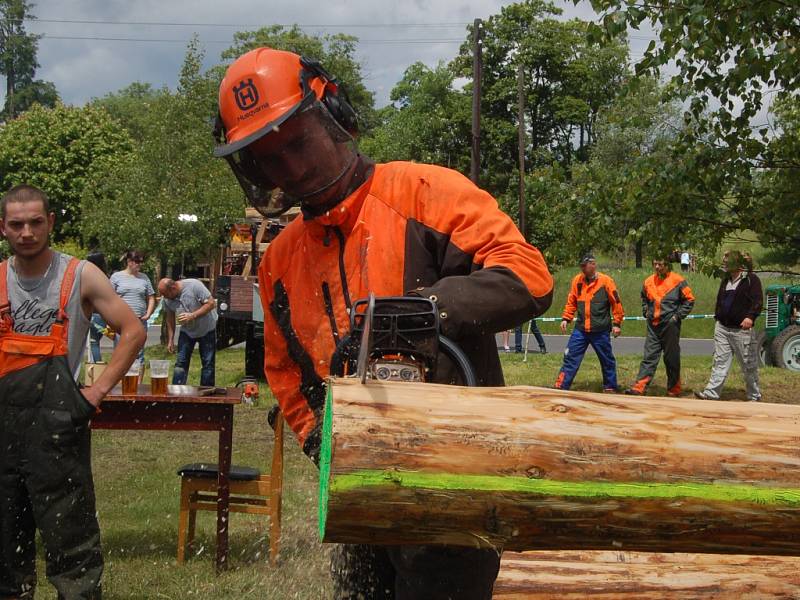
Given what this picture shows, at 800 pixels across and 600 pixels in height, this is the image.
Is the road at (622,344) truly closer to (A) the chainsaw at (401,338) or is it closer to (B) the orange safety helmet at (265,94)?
(B) the orange safety helmet at (265,94)

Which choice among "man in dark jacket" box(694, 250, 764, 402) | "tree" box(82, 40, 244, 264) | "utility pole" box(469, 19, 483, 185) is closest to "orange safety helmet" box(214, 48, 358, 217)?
"man in dark jacket" box(694, 250, 764, 402)

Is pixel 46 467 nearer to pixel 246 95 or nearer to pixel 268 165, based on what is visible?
pixel 268 165

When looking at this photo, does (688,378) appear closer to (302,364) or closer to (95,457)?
(95,457)

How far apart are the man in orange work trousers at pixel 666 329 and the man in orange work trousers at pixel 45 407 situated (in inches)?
337

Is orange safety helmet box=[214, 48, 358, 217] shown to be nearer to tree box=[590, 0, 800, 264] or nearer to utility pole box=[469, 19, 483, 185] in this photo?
tree box=[590, 0, 800, 264]

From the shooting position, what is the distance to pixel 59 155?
41562 millimetres

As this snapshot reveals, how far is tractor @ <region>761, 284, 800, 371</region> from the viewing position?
1416cm

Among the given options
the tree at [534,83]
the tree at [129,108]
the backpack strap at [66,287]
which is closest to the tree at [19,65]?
the tree at [129,108]

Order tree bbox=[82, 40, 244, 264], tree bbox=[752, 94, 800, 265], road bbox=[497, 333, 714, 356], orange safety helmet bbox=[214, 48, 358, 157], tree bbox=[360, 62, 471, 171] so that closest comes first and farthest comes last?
orange safety helmet bbox=[214, 48, 358, 157] < tree bbox=[752, 94, 800, 265] < road bbox=[497, 333, 714, 356] < tree bbox=[82, 40, 244, 264] < tree bbox=[360, 62, 471, 171]

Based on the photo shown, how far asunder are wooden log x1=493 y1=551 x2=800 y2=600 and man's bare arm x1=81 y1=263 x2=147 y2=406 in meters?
1.96

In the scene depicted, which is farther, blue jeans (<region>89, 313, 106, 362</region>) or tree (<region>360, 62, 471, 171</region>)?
tree (<region>360, 62, 471, 171</region>)

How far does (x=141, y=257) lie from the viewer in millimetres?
10812

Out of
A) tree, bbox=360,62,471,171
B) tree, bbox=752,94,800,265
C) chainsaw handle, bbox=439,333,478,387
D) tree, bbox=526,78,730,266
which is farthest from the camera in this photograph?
tree, bbox=360,62,471,171

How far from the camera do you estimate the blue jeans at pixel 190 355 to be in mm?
10414
